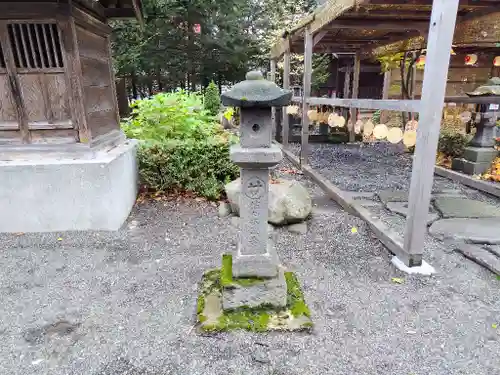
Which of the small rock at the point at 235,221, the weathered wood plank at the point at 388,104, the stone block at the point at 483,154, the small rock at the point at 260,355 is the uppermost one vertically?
the weathered wood plank at the point at 388,104

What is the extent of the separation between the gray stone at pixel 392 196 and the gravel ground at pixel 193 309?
55.3 inches

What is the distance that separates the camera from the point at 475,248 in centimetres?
368

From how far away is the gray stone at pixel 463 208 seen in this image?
4602 mm

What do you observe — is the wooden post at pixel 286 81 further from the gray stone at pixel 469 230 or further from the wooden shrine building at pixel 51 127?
the gray stone at pixel 469 230

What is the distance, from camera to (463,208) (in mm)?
4844

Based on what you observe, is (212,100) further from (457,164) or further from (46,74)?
(46,74)

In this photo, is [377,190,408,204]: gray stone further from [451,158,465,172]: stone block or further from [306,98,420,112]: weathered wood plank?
[451,158,465,172]: stone block

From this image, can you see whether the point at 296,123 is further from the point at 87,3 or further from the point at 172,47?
the point at 87,3

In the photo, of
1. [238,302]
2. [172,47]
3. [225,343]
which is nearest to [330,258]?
[238,302]

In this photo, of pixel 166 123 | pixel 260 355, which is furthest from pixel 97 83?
pixel 260 355

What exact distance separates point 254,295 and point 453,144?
6.76 m

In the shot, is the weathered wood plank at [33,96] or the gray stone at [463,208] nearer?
the weathered wood plank at [33,96]

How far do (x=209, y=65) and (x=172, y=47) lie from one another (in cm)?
154

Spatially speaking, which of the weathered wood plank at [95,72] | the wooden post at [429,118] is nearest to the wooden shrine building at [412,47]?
the wooden post at [429,118]
